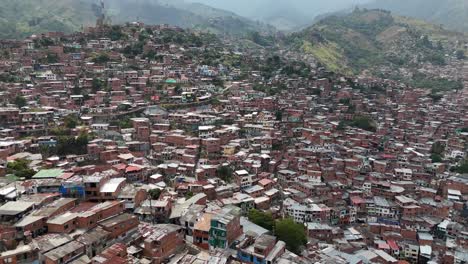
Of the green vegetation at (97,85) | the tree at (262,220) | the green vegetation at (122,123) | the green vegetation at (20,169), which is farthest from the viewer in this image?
the green vegetation at (97,85)

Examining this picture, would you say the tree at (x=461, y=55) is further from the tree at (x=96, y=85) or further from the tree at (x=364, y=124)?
the tree at (x=96, y=85)

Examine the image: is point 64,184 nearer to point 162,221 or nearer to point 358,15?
point 162,221

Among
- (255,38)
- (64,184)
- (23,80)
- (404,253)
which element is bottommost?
(404,253)

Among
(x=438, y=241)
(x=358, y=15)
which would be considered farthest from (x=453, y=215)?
(x=358, y=15)

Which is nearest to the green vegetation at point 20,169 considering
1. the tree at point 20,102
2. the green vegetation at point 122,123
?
the green vegetation at point 122,123

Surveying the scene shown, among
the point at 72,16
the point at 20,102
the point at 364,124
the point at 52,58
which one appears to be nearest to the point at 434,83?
the point at 364,124

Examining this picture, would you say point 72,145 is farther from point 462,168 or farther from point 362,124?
point 462,168
